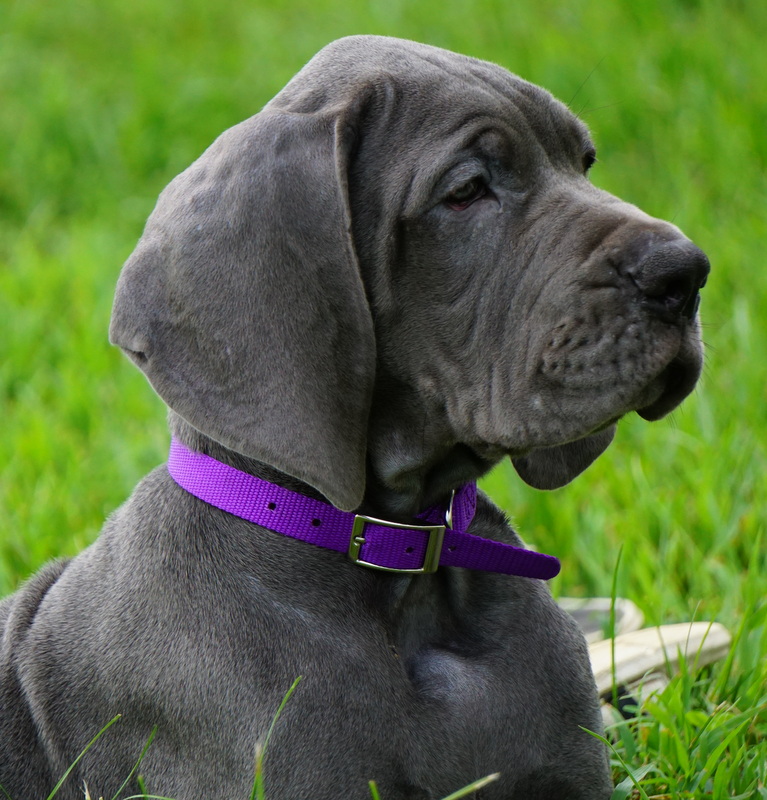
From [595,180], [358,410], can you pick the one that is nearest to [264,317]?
[358,410]

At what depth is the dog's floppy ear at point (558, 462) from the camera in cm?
344

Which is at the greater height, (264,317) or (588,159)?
(588,159)

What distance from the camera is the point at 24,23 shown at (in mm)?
11570

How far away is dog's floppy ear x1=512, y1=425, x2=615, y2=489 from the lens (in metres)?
3.44

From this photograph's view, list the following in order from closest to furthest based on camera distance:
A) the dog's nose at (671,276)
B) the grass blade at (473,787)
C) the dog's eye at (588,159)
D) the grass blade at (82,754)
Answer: the grass blade at (473,787)
the dog's nose at (671,276)
the grass blade at (82,754)
the dog's eye at (588,159)

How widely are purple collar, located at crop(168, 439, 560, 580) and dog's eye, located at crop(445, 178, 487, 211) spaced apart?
0.79m

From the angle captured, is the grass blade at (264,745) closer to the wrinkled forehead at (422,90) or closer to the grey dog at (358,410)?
the grey dog at (358,410)

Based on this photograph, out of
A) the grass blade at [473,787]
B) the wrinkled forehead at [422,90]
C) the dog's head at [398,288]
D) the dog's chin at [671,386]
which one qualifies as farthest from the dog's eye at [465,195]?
the grass blade at [473,787]

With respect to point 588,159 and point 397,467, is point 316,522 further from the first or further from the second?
point 588,159

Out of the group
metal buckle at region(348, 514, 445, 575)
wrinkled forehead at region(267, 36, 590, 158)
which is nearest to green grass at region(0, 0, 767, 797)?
metal buckle at region(348, 514, 445, 575)

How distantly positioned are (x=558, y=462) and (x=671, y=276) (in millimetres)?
834

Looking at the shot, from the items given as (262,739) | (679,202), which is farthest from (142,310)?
(679,202)

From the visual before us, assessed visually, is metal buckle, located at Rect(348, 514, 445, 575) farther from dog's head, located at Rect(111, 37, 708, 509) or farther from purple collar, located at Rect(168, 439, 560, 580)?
dog's head, located at Rect(111, 37, 708, 509)

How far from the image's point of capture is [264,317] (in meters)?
2.76
